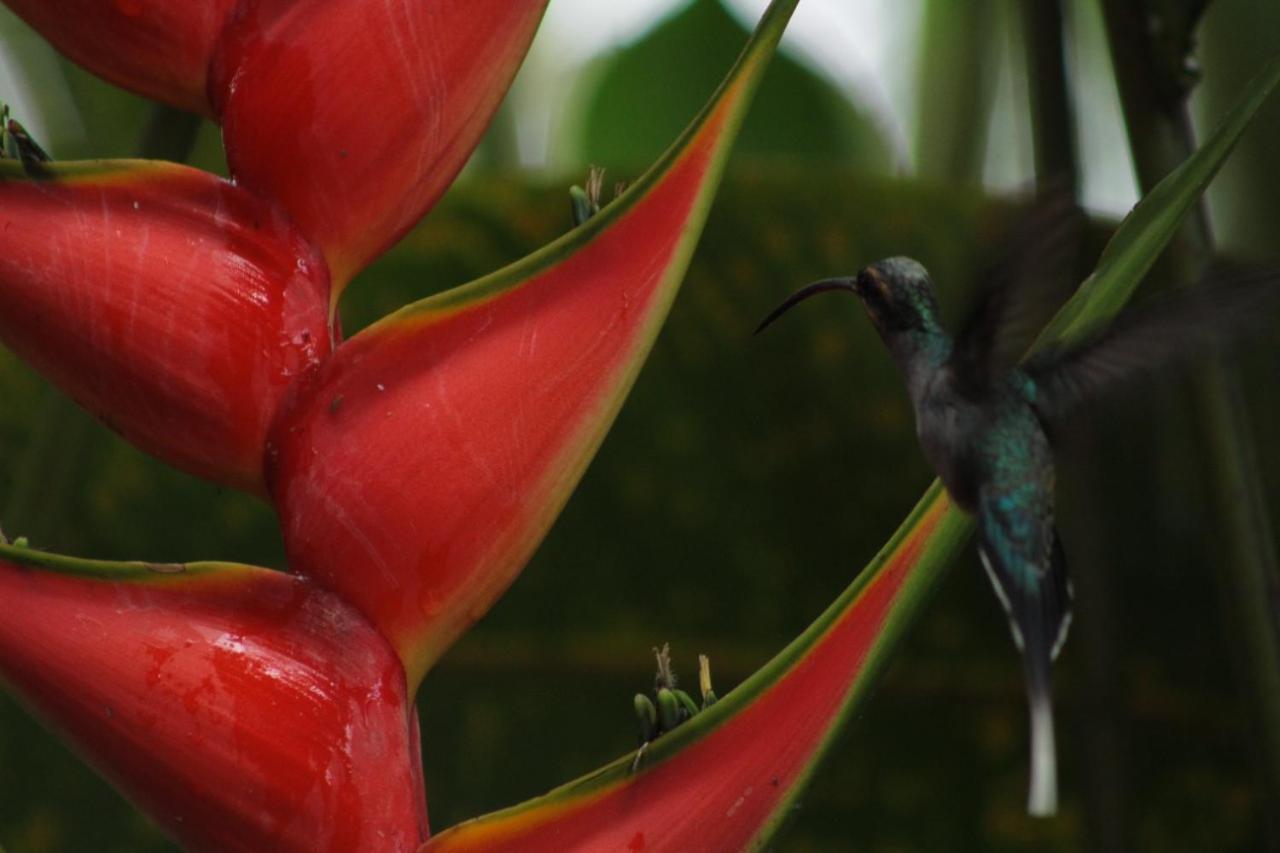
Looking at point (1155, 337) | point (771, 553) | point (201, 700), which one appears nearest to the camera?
point (201, 700)

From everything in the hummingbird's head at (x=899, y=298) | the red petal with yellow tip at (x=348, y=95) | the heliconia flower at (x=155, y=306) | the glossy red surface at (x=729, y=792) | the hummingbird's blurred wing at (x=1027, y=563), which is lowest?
the glossy red surface at (x=729, y=792)

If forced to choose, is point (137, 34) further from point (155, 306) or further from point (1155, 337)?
point (1155, 337)

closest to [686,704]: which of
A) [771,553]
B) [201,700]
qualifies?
[201,700]

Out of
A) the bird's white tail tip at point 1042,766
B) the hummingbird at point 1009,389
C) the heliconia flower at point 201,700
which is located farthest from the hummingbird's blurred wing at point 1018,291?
the heliconia flower at point 201,700

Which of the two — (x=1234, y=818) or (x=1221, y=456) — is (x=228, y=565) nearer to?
(x=1221, y=456)

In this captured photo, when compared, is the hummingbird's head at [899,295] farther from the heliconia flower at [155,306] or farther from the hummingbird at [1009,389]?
A: the heliconia flower at [155,306]

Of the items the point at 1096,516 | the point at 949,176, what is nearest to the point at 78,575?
the point at 1096,516

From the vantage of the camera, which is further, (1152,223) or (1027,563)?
(1027,563)
